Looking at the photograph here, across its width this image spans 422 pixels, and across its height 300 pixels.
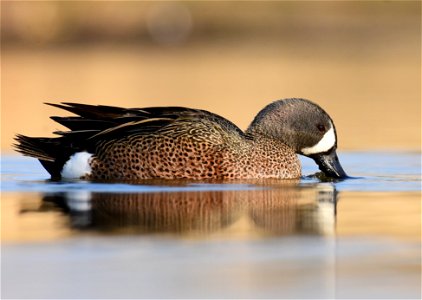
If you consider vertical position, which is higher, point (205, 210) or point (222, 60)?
point (222, 60)

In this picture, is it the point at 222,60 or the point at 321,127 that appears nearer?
the point at 321,127

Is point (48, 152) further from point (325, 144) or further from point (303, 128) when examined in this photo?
point (325, 144)

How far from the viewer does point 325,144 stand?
10031 mm

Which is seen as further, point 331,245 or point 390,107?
point 390,107

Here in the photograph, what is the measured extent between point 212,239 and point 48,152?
3.10 meters

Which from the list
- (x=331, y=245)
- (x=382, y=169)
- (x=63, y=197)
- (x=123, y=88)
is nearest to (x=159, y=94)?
(x=123, y=88)

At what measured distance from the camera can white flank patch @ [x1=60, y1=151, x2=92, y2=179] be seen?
9531 millimetres

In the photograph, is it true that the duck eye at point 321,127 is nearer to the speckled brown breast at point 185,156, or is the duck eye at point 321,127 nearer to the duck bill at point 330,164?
the duck bill at point 330,164

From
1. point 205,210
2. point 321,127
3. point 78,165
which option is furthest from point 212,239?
point 321,127

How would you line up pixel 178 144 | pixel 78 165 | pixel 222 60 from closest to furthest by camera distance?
pixel 178 144 → pixel 78 165 → pixel 222 60

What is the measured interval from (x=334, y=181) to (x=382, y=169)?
812 millimetres

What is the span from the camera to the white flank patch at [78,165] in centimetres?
953

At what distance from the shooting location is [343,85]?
20.1 metres

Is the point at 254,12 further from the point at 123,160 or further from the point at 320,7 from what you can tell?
the point at 123,160
